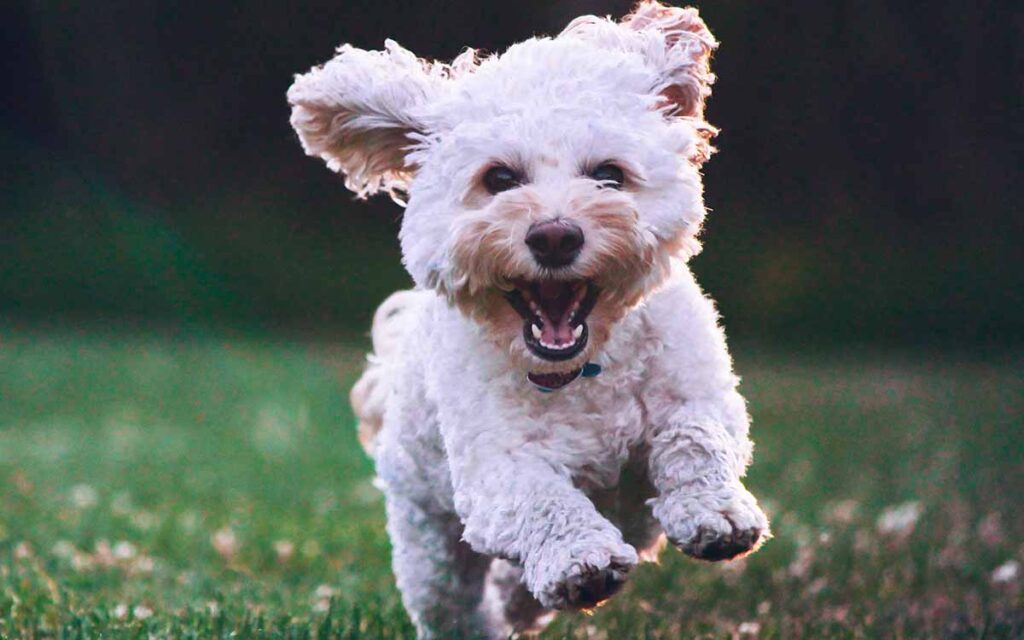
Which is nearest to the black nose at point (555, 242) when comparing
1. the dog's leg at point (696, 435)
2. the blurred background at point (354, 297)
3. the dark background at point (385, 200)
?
the dog's leg at point (696, 435)

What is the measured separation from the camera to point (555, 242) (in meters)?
3.77

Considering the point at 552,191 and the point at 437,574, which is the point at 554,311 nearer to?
the point at 552,191

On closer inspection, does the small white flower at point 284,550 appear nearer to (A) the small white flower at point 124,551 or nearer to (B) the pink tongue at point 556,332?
(A) the small white flower at point 124,551

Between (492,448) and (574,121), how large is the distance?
899 mm

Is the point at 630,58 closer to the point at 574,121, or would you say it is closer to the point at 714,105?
the point at 574,121

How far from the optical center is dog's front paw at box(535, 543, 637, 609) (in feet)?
11.8

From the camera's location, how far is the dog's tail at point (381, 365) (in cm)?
534

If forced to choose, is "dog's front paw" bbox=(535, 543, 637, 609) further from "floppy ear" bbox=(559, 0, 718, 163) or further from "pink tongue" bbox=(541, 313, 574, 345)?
"floppy ear" bbox=(559, 0, 718, 163)

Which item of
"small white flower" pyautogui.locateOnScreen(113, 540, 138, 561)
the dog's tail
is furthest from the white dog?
"small white flower" pyautogui.locateOnScreen(113, 540, 138, 561)

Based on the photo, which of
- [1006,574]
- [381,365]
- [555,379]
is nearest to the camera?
[555,379]

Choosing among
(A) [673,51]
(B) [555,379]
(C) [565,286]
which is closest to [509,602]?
(B) [555,379]

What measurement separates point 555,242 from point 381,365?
5.93 ft

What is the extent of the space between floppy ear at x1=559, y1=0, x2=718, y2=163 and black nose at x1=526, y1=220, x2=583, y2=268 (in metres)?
0.62

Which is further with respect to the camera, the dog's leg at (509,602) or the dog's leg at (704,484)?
the dog's leg at (509,602)
